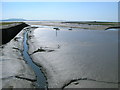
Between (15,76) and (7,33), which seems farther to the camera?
(7,33)

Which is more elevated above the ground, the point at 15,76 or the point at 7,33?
the point at 7,33

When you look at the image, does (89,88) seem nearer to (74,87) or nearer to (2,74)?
(74,87)

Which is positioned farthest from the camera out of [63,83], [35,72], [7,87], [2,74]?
[35,72]

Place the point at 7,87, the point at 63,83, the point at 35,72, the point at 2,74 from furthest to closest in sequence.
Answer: the point at 35,72 < the point at 2,74 < the point at 63,83 < the point at 7,87

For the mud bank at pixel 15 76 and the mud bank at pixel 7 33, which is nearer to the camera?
the mud bank at pixel 15 76

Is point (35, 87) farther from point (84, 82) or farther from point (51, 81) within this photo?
point (84, 82)

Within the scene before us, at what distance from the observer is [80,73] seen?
853 cm

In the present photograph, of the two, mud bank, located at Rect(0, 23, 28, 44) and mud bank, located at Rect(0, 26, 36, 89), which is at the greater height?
mud bank, located at Rect(0, 23, 28, 44)

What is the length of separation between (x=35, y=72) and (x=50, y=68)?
95 cm

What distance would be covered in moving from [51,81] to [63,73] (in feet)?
4.09

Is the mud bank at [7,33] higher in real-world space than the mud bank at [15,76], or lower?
higher

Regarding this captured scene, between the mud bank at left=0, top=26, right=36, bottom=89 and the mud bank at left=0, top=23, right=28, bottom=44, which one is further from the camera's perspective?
the mud bank at left=0, top=23, right=28, bottom=44

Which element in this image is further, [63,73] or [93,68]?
[93,68]

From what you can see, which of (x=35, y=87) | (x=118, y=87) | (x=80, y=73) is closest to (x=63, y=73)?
(x=80, y=73)
